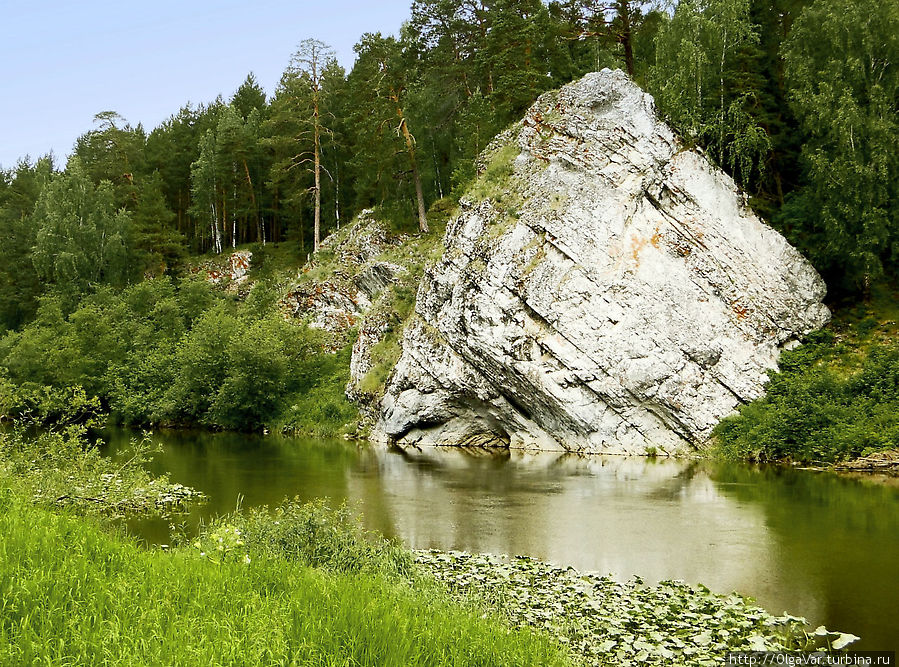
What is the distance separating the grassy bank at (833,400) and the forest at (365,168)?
2.71 metres

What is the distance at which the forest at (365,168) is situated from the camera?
27.1 metres

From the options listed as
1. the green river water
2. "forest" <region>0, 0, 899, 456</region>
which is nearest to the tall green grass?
the green river water

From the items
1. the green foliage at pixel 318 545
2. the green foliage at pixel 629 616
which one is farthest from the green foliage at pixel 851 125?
the green foliage at pixel 318 545

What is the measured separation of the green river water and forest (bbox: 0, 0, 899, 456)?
8.54m

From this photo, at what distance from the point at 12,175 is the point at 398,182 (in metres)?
47.2

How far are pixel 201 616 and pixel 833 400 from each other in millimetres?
23414

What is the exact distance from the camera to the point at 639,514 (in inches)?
610

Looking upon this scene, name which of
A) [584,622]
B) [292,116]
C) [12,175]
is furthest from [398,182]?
[12,175]

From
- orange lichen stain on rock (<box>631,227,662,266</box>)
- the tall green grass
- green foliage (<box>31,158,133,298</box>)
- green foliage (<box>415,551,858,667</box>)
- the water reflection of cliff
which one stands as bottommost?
the water reflection of cliff

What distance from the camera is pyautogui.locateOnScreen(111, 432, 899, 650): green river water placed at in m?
10.6

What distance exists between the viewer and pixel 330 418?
35.9 m

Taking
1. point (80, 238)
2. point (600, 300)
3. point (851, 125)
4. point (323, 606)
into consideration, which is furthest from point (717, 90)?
point (80, 238)

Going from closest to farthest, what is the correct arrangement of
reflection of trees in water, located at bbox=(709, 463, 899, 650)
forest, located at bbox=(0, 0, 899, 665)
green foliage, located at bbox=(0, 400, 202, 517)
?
forest, located at bbox=(0, 0, 899, 665), reflection of trees in water, located at bbox=(709, 463, 899, 650), green foliage, located at bbox=(0, 400, 202, 517)

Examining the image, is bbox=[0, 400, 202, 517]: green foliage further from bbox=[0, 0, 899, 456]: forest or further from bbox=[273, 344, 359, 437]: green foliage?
bbox=[273, 344, 359, 437]: green foliage
